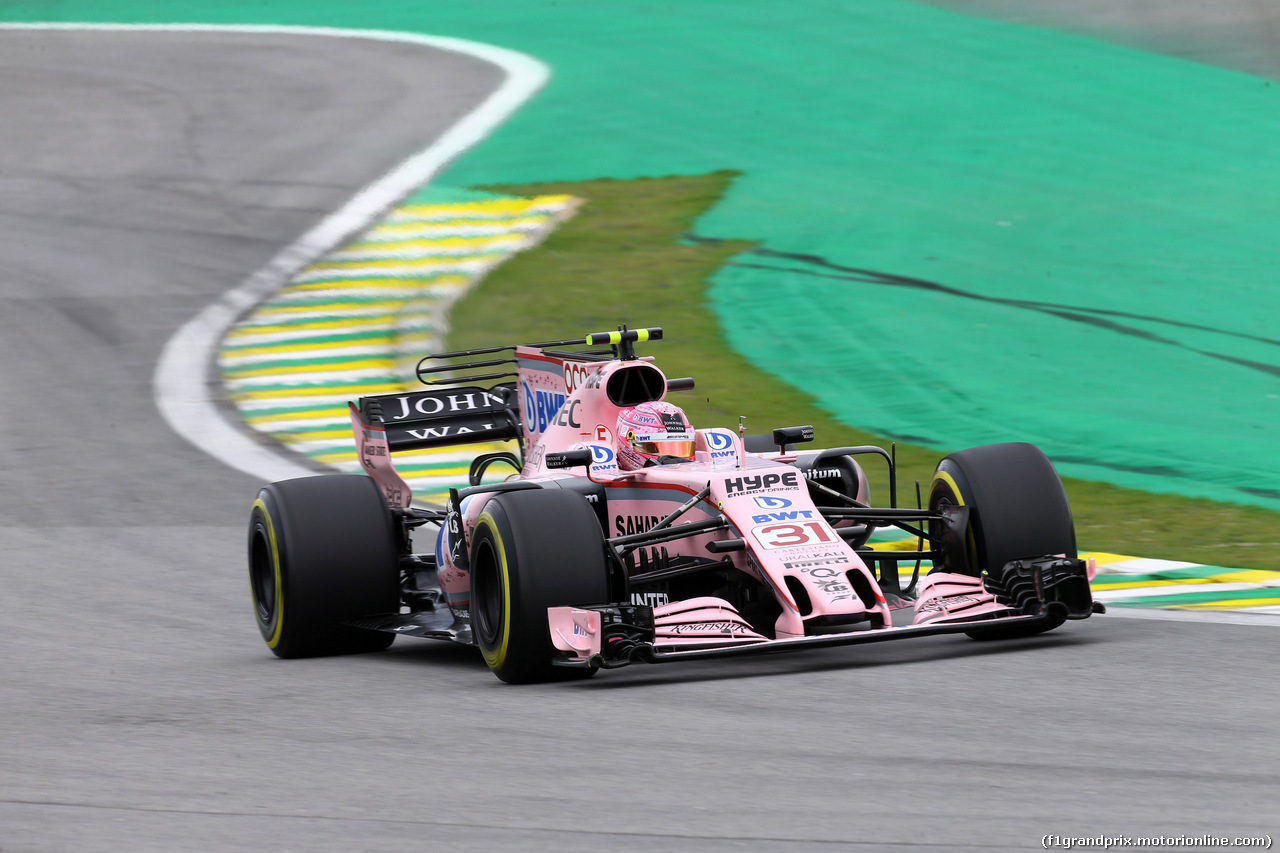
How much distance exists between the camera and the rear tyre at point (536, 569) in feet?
28.0

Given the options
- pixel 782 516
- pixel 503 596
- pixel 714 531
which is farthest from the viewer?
pixel 714 531

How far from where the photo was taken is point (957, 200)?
77.3ft

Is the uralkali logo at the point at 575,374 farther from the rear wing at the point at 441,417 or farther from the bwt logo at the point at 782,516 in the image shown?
the bwt logo at the point at 782,516

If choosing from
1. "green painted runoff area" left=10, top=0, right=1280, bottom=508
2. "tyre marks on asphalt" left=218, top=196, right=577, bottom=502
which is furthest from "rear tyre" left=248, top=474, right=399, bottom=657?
"green painted runoff area" left=10, top=0, right=1280, bottom=508

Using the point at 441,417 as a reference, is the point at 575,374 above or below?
above

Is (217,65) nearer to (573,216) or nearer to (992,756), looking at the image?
(573,216)

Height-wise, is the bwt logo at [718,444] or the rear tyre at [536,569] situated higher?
the bwt logo at [718,444]

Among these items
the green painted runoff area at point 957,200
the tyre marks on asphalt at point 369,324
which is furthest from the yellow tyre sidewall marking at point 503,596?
the green painted runoff area at point 957,200

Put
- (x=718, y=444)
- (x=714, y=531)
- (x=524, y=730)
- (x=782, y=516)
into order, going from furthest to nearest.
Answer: (x=718, y=444) < (x=714, y=531) < (x=782, y=516) < (x=524, y=730)

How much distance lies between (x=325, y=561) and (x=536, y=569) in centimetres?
208

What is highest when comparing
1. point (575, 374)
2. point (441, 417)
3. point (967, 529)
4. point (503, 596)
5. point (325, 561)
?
point (575, 374)

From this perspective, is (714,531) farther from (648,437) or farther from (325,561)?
(325,561)

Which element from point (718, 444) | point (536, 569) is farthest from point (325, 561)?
point (718, 444)

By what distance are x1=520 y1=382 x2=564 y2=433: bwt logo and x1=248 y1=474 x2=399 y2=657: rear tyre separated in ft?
3.63
